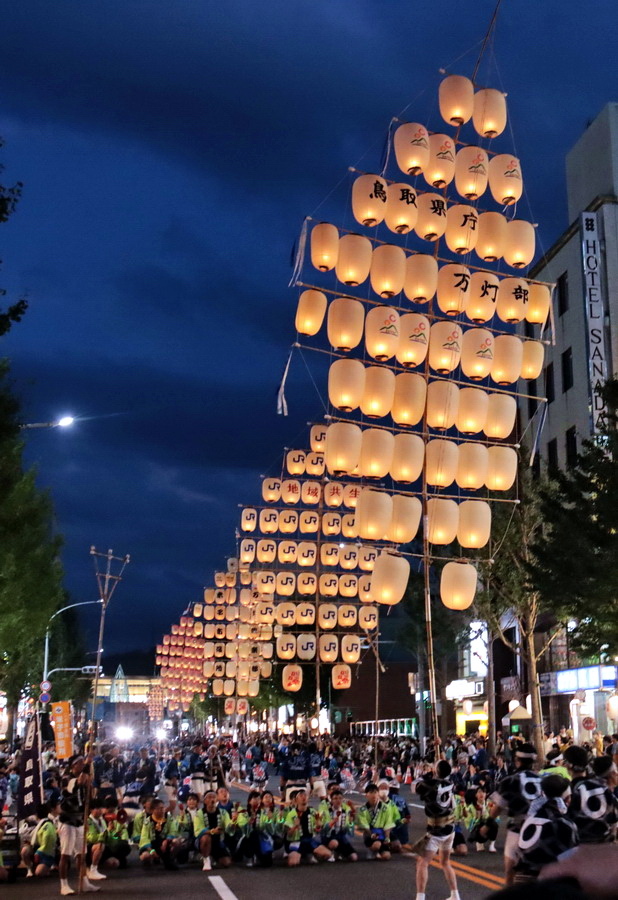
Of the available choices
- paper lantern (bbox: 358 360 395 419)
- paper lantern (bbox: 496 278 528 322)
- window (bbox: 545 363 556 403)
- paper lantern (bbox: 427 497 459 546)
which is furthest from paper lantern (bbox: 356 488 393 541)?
window (bbox: 545 363 556 403)

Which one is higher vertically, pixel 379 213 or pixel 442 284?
pixel 379 213

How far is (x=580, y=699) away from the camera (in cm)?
3381

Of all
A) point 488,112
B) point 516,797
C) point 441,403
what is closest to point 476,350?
point 441,403

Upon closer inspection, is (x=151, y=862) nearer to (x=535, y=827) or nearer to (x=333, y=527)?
(x=535, y=827)

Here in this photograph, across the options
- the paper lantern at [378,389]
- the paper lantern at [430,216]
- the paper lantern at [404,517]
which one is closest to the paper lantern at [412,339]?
the paper lantern at [378,389]

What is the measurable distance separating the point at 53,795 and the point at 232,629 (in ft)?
136

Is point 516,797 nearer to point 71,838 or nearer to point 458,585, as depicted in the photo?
point 71,838

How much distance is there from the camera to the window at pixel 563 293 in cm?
3997

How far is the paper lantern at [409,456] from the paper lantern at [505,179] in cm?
685

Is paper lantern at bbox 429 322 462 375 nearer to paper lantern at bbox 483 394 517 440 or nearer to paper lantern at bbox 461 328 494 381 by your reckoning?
paper lantern at bbox 461 328 494 381

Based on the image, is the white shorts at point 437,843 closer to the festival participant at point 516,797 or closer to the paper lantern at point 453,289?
the festival participant at point 516,797

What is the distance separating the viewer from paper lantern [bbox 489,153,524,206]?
24922 millimetres

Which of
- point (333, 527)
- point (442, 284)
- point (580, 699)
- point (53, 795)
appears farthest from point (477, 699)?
point (53, 795)

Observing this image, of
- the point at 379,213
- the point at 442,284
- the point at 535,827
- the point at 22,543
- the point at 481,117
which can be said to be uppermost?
the point at 481,117
